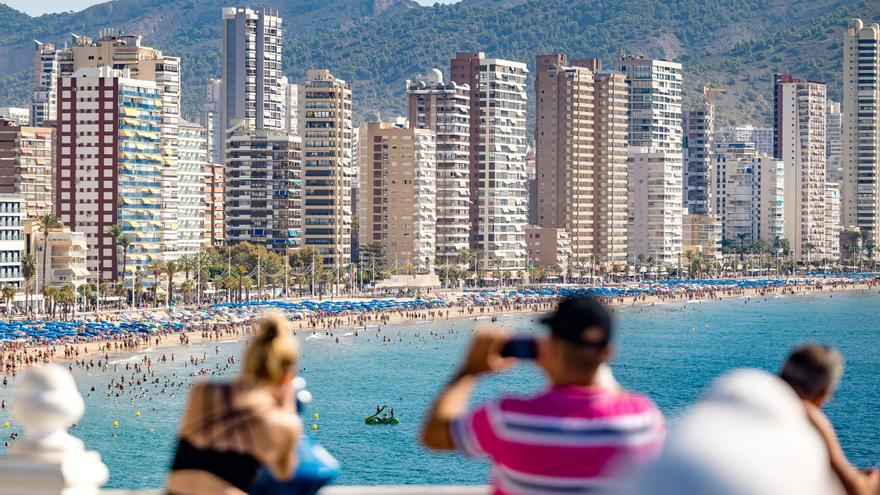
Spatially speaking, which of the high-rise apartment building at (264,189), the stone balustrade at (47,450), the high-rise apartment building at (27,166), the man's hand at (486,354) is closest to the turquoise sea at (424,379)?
the high-rise apartment building at (264,189)

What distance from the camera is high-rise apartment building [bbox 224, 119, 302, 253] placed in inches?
7461

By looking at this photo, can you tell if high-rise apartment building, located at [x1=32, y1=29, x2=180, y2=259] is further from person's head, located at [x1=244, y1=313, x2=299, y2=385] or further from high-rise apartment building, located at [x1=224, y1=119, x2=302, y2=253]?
person's head, located at [x1=244, y1=313, x2=299, y2=385]

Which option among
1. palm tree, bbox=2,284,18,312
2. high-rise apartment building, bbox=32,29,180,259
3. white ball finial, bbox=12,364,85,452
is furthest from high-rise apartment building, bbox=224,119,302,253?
white ball finial, bbox=12,364,85,452

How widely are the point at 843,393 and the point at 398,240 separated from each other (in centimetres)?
9592

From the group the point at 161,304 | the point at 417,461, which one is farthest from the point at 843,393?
the point at 161,304

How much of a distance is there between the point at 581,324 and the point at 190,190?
17399cm

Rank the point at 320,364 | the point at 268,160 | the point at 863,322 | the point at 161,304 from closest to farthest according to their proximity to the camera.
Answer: the point at 320,364, the point at 161,304, the point at 863,322, the point at 268,160

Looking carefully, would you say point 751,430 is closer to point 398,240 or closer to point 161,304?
point 161,304

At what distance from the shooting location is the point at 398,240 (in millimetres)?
192375

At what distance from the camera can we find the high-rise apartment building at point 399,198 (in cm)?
19275

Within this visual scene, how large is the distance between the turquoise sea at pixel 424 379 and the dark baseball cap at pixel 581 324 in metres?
55.0

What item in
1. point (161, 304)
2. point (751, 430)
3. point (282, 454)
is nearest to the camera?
point (751, 430)

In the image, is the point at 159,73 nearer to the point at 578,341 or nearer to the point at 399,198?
the point at 399,198

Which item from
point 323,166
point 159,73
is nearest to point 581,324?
point 323,166
